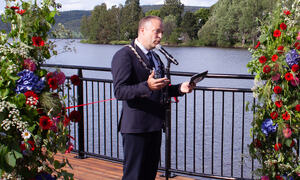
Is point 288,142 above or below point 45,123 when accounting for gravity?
below

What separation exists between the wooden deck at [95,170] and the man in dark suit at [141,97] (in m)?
1.39

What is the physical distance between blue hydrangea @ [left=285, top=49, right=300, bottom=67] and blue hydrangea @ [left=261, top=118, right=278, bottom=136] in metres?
0.49

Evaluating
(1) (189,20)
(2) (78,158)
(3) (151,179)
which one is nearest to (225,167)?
(2) (78,158)

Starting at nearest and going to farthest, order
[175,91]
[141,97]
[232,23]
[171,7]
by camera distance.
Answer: [141,97]
[175,91]
[232,23]
[171,7]

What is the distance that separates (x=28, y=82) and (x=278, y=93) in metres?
1.95

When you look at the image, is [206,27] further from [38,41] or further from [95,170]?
[38,41]

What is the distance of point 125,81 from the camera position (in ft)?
8.49

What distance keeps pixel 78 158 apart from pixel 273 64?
274 centimetres

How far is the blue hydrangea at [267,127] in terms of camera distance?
3.19 meters

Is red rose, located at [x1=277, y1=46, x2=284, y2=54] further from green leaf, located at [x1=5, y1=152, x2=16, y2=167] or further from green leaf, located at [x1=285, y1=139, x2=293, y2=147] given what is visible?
green leaf, located at [x1=5, y1=152, x2=16, y2=167]

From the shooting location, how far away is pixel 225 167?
7.80 meters

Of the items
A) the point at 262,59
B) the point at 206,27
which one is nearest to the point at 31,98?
the point at 262,59

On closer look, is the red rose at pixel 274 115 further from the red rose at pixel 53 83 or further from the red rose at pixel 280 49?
the red rose at pixel 53 83

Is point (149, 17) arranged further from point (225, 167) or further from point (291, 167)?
point (225, 167)
